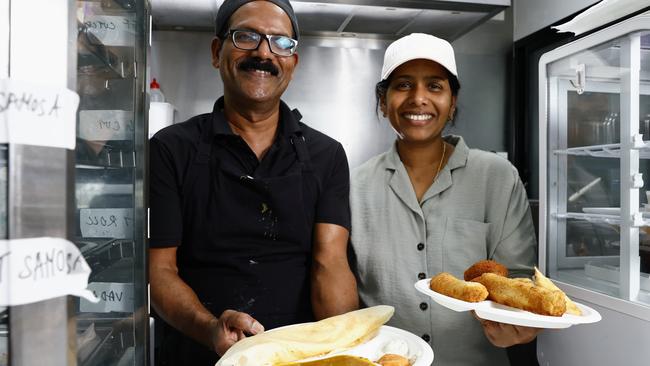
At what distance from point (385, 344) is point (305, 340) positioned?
0.18 metres

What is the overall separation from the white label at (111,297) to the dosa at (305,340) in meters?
0.18

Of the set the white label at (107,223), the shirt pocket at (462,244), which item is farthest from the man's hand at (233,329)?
the shirt pocket at (462,244)

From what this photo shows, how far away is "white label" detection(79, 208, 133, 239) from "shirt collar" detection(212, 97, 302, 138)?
0.55 metres

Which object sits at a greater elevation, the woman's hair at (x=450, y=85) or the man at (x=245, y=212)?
the woman's hair at (x=450, y=85)

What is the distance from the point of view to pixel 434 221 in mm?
1417

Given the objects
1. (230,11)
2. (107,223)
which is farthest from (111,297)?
(230,11)

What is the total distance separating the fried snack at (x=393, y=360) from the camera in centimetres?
93

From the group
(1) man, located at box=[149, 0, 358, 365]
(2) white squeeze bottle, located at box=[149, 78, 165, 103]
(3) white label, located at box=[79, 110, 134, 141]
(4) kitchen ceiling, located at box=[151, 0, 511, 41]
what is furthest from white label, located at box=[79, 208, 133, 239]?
(2) white squeeze bottle, located at box=[149, 78, 165, 103]

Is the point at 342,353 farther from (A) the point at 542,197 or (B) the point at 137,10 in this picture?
(A) the point at 542,197

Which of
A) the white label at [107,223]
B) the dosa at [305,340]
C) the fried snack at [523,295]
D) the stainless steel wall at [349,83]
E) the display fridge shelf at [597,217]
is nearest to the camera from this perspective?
the white label at [107,223]

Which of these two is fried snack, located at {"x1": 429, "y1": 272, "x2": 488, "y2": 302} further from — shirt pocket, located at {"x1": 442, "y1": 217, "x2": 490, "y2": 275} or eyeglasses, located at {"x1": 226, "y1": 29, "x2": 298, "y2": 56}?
eyeglasses, located at {"x1": 226, "y1": 29, "x2": 298, "y2": 56}

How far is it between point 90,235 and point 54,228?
Result: 0.25 metres

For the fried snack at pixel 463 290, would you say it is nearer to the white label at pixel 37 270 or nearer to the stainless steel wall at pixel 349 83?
the white label at pixel 37 270

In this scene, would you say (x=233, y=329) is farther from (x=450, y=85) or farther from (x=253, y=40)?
(x=450, y=85)
